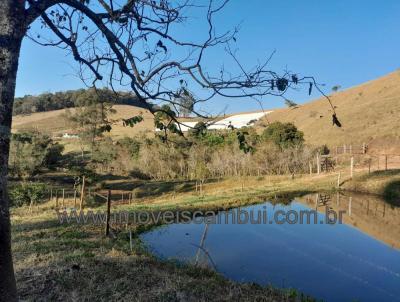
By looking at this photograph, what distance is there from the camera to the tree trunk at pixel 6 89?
2568 millimetres

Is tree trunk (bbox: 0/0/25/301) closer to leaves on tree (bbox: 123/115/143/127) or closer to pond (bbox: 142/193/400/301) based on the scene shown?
leaves on tree (bbox: 123/115/143/127)

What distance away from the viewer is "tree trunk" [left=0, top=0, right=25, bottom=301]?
2.57 meters

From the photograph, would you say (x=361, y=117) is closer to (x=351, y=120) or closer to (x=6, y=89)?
(x=351, y=120)

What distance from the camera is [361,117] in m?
43.8

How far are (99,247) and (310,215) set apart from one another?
35.2 feet

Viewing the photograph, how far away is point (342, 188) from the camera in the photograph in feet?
75.2

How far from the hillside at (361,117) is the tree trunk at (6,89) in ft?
113

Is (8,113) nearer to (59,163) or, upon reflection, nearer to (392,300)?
(392,300)

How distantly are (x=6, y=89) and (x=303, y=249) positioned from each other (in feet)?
32.9

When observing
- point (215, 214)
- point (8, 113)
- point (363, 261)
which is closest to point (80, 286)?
point (8, 113)

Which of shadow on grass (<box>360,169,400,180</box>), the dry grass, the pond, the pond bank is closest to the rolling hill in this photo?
shadow on grass (<box>360,169,400,180</box>)

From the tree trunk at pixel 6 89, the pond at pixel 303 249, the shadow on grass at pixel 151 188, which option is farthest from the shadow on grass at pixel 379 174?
the tree trunk at pixel 6 89

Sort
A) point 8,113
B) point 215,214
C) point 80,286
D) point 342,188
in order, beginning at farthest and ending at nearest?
point 342,188 < point 215,214 < point 80,286 < point 8,113

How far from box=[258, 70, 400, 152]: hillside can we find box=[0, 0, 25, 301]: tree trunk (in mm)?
34574
